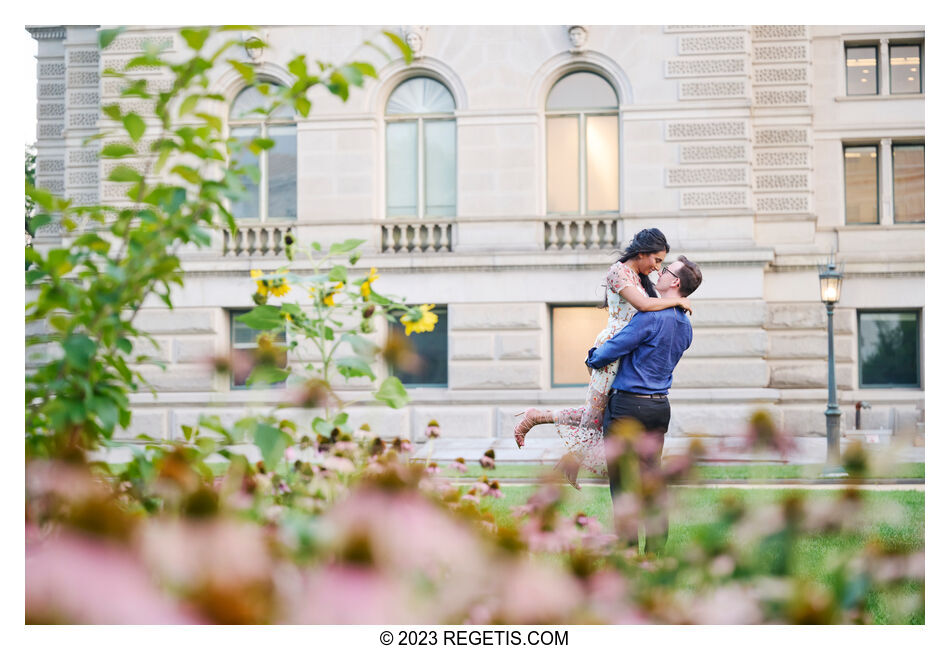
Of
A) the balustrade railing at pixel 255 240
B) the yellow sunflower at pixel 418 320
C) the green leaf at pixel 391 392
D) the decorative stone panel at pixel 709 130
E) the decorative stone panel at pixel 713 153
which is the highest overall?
the decorative stone panel at pixel 709 130

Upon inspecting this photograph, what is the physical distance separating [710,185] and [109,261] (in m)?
10.5

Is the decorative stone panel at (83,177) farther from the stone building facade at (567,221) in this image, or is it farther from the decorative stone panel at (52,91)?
the decorative stone panel at (52,91)

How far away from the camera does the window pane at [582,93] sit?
40.2ft

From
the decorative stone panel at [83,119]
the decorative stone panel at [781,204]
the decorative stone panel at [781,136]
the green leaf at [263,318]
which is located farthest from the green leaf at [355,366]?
the decorative stone panel at [781,136]

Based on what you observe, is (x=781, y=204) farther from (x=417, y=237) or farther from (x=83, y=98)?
(x=83, y=98)

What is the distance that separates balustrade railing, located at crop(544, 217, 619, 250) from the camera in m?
12.1

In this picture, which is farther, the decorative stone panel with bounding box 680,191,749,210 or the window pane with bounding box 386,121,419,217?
the window pane with bounding box 386,121,419,217

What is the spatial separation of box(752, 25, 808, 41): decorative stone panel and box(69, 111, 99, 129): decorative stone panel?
373 inches

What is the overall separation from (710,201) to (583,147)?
202cm

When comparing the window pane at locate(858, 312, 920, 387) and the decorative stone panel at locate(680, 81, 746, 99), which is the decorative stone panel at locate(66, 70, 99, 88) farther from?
the window pane at locate(858, 312, 920, 387)

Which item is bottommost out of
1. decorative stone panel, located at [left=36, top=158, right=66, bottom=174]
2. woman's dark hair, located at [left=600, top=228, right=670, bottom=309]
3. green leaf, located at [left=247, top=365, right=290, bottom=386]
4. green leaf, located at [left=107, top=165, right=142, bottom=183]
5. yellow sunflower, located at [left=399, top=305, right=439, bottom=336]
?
green leaf, located at [left=247, top=365, right=290, bottom=386]

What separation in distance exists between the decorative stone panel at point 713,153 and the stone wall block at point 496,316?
2.90 meters

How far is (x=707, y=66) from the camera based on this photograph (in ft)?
38.0

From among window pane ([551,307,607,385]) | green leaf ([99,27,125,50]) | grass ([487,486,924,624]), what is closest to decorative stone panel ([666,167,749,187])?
window pane ([551,307,607,385])
